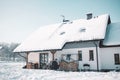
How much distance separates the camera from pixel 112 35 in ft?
69.4

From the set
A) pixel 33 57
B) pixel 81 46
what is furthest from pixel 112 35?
pixel 33 57

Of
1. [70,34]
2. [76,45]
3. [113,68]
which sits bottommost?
[113,68]

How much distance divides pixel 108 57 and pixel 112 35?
2.85 m

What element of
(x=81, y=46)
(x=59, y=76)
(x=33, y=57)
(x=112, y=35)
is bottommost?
(x=59, y=76)

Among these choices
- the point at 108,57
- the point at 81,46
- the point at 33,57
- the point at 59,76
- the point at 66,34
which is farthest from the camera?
the point at 33,57

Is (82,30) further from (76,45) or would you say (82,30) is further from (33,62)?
(33,62)

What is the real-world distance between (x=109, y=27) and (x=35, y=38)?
11.1 metres

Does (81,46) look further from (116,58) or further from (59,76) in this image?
(59,76)

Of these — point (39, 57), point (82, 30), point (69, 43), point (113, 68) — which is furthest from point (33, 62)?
point (113, 68)

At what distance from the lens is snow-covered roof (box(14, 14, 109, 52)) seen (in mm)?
21594

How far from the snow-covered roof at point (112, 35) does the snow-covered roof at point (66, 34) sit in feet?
3.26

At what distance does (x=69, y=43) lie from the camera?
74.2 feet

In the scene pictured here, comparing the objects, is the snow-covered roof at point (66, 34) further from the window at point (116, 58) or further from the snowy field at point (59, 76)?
the snowy field at point (59, 76)

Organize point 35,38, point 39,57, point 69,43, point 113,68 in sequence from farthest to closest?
point 35,38 → point 39,57 → point 69,43 → point 113,68
